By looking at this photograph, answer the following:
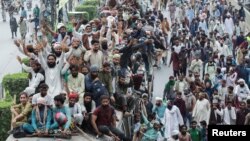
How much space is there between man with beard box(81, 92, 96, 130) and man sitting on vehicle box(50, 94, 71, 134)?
59 cm

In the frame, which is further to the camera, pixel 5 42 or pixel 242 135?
pixel 5 42

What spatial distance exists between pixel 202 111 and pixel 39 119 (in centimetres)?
470

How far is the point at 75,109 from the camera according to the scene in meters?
13.6

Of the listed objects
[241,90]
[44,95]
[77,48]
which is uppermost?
[77,48]

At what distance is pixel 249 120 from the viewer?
1636cm

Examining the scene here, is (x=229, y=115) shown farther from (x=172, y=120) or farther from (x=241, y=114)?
(x=172, y=120)

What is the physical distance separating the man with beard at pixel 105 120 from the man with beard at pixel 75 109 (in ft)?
0.80

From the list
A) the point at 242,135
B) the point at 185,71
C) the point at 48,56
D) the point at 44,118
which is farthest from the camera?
the point at 185,71

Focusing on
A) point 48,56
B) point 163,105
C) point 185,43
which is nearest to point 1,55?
point 185,43

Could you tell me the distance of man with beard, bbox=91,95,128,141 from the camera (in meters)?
13.5

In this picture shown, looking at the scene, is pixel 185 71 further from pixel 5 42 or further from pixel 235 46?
pixel 5 42

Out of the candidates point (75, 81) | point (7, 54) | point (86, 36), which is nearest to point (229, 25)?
point (7, 54)

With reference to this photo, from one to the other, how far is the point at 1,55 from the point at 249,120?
41.3 ft

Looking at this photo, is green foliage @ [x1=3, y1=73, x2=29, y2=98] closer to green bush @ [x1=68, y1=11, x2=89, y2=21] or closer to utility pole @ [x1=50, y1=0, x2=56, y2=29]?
utility pole @ [x1=50, y1=0, x2=56, y2=29]
